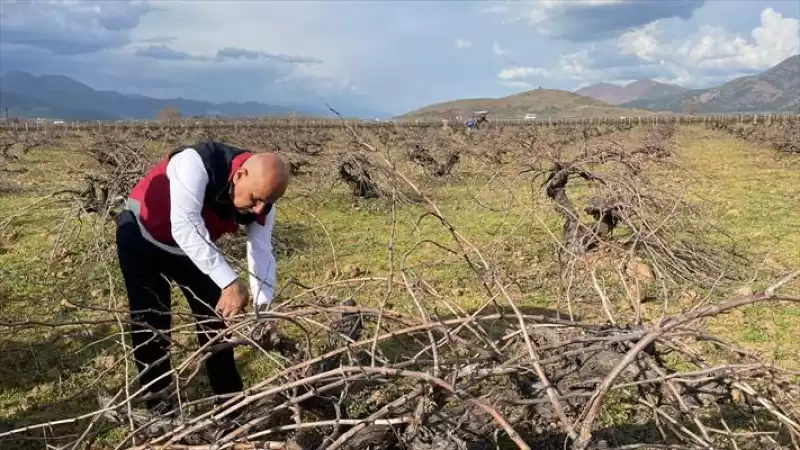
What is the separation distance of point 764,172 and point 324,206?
12.6m

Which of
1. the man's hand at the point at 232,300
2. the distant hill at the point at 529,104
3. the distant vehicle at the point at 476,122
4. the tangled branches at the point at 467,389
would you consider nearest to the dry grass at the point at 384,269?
the tangled branches at the point at 467,389

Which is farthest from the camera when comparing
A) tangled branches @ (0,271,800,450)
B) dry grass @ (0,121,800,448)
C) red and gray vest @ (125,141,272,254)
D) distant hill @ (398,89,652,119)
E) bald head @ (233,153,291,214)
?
distant hill @ (398,89,652,119)

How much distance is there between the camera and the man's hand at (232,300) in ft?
10.4

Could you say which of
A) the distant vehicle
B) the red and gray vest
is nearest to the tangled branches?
the red and gray vest

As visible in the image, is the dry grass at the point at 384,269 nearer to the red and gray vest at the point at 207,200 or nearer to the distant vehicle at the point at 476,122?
the red and gray vest at the point at 207,200

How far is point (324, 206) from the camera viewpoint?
1285 cm

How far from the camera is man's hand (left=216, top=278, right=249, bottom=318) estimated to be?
3.16m

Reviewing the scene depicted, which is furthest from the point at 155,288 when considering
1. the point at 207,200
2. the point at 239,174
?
the point at 239,174

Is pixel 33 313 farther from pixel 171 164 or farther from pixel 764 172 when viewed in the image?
pixel 764 172

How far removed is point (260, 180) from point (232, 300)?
0.58 metres

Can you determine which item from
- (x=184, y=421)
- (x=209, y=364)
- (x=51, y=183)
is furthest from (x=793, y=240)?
(x=51, y=183)

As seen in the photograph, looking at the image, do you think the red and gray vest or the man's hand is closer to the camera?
the man's hand

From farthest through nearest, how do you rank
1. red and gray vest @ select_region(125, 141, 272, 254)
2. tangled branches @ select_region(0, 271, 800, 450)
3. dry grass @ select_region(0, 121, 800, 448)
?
dry grass @ select_region(0, 121, 800, 448) → red and gray vest @ select_region(125, 141, 272, 254) → tangled branches @ select_region(0, 271, 800, 450)

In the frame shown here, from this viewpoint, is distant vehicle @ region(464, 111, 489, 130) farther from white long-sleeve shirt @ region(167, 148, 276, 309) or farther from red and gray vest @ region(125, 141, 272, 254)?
white long-sleeve shirt @ region(167, 148, 276, 309)
